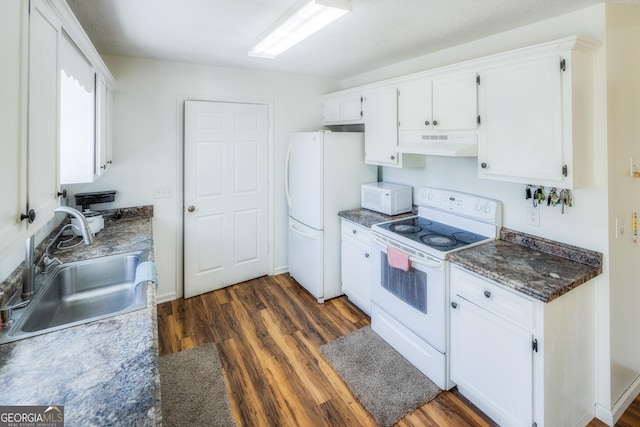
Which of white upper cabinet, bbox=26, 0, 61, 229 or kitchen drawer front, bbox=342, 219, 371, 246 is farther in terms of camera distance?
kitchen drawer front, bbox=342, 219, 371, 246

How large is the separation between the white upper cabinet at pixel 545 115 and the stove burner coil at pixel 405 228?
765 mm

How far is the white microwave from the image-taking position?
122 inches

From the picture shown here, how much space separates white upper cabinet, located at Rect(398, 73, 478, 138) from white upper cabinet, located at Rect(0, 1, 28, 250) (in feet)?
7.55

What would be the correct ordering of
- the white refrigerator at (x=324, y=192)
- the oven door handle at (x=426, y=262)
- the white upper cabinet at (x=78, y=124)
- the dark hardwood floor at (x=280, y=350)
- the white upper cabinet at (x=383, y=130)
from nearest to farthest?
the white upper cabinet at (x=78, y=124) → the dark hardwood floor at (x=280, y=350) → the oven door handle at (x=426, y=262) → the white upper cabinet at (x=383, y=130) → the white refrigerator at (x=324, y=192)

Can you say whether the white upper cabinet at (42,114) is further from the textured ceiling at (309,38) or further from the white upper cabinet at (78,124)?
the textured ceiling at (309,38)

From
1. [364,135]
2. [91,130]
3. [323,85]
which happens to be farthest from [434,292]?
[323,85]

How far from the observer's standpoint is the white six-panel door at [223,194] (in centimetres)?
340

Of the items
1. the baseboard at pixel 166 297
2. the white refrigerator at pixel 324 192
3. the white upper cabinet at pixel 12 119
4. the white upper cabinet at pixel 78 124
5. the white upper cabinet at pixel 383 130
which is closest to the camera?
the white upper cabinet at pixel 12 119

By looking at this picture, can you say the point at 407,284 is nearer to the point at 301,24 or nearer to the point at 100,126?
the point at 301,24

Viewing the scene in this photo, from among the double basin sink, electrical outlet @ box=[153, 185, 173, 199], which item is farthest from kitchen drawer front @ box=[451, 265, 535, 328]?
electrical outlet @ box=[153, 185, 173, 199]

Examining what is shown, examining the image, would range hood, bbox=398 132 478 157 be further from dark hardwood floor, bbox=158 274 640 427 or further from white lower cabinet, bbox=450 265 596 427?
dark hardwood floor, bbox=158 274 640 427

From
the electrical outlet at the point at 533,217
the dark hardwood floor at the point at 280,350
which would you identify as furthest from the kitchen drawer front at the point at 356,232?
the electrical outlet at the point at 533,217

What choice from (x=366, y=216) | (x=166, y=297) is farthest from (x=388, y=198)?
(x=166, y=297)

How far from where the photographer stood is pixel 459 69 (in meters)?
2.29
